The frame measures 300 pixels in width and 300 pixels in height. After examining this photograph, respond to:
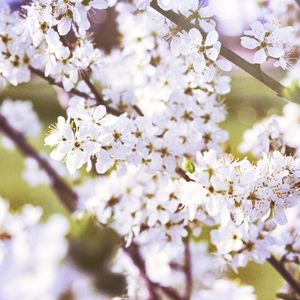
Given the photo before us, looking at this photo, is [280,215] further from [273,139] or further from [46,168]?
[46,168]

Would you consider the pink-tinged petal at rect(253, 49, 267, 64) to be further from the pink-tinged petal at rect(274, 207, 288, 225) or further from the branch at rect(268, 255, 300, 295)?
the branch at rect(268, 255, 300, 295)

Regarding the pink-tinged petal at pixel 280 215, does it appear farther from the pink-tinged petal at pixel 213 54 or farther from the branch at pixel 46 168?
the branch at pixel 46 168

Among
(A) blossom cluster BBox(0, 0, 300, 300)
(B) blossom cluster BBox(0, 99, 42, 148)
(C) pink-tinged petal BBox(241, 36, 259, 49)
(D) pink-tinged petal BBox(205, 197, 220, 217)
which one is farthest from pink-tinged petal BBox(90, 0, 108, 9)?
(B) blossom cluster BBox(0, 99, 42, 148)

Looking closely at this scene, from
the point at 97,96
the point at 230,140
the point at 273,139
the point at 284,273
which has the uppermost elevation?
the point at 97,96

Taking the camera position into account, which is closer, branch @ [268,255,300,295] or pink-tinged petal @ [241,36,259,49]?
pink-tinged petal @ [241,36,259,49]

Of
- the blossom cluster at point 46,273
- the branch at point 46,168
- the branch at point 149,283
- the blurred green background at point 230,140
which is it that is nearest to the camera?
the branch at point 149,283

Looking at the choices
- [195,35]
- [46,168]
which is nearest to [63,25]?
[195,35]

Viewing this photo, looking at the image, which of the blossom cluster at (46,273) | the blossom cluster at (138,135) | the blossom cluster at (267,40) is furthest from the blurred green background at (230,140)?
the blossom cluster at (46,273)
